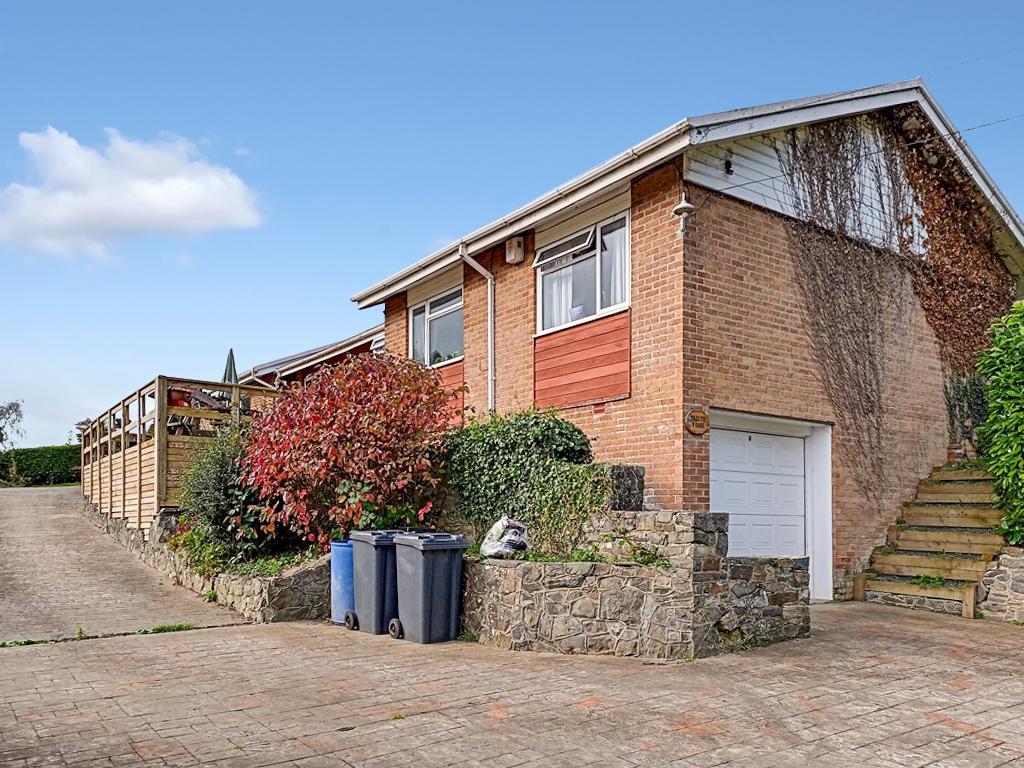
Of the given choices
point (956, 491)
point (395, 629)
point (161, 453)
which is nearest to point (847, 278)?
point (956, 491)

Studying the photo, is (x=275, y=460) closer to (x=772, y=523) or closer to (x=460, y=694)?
(x=460, y=694)

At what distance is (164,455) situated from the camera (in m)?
12.7

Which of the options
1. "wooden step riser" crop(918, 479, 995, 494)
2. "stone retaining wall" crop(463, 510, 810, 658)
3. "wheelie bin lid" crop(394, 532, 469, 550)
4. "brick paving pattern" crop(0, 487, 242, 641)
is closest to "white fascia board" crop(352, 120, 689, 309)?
"stone retaining wall" crop(463, 510, 810, 658)

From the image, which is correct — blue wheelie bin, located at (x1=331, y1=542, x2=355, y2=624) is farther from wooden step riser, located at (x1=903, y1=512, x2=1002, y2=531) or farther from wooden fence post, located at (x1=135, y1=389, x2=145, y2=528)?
wooden step riser, located at (x1=903, y1=512, x2=1002, y2=531)

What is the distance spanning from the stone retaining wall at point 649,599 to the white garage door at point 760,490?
2.37 meters

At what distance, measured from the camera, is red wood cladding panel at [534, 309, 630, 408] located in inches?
420

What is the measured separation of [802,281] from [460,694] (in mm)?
7481

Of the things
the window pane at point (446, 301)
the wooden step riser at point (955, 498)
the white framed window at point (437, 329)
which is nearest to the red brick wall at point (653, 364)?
the white framed window at point (437, 329)

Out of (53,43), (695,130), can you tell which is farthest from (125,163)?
(695,130)

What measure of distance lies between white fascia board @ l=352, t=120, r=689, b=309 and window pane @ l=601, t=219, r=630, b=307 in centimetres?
53

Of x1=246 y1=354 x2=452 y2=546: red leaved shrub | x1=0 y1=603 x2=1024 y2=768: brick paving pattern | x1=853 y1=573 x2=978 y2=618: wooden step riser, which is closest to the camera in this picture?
x1=0 y1=603 x2=1024 y2=768: brick paving pattern

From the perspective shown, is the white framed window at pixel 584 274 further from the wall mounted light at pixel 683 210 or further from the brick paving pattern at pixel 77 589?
the brick paving pattern at pixel 77 589

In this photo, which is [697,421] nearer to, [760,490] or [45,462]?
[760,490]

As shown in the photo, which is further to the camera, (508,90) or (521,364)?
(521,364)
